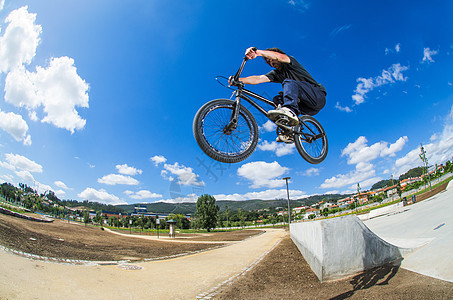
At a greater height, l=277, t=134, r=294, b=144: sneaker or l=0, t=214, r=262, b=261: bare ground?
l=277, t=134, r=294, b=144: sneaker

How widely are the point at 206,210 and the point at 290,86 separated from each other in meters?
70.8

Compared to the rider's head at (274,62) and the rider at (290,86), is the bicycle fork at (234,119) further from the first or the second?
the rider's head at (274,62)

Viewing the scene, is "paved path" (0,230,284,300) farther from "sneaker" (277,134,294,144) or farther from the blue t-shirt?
the blue t-shirt

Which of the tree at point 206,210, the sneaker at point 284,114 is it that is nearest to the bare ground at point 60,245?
the sneaker at point 284,114

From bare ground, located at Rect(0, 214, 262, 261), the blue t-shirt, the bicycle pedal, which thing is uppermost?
the blue t-shirt

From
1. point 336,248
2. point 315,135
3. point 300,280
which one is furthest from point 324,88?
point 300,280

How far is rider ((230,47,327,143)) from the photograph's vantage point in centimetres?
361

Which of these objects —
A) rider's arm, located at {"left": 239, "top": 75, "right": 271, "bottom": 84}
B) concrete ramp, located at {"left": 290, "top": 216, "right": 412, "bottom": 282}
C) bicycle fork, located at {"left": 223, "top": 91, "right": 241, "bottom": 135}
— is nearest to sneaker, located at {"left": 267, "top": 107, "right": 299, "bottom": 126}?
bicycle fork, located at {"left": 223, "top": 91, "right": 241, "bottom": 135}

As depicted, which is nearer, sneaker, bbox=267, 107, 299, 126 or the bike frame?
sneaker, bbox=267, 107, 299, 126

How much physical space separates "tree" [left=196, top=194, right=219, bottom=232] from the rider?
224 feet

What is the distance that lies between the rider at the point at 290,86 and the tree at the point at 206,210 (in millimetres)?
68289

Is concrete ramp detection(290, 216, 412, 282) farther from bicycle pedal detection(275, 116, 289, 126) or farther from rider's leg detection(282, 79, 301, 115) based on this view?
rider's leg detection(282, 79, 301, 115)

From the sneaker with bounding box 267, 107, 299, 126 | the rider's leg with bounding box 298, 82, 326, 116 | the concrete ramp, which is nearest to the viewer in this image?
the sneaker with bounding box 267, 107, 299, 126

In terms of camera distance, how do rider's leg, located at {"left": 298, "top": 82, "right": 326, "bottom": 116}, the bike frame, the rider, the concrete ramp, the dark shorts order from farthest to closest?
the concrete ramp → the bike frame → rider's leg, located at {"left": 298, "top": 82, "right": 326, "bottom": 116} → the dark shorts → the rider
